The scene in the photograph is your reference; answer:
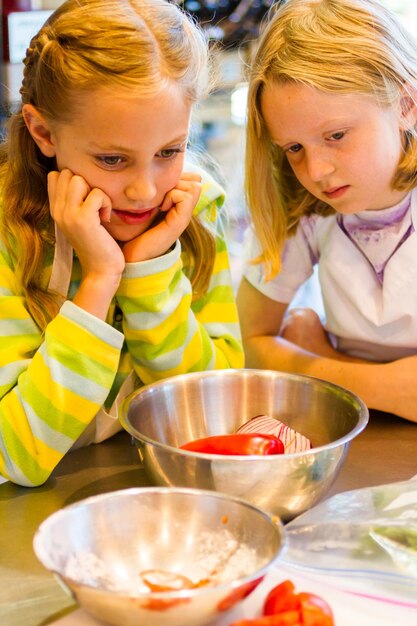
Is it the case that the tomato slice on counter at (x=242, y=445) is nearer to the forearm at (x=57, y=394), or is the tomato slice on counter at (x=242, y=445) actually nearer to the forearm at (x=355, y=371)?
the forearm at (x=57, y=394)

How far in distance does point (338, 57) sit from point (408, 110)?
153mm

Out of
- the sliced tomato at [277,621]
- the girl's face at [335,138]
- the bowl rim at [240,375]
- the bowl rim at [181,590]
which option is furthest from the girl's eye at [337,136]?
the sliced tomato at [277,621]

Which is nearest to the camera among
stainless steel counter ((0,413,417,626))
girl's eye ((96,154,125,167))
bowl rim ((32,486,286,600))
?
bowl rim ((32,486,286,600))

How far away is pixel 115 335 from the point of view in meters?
1.15

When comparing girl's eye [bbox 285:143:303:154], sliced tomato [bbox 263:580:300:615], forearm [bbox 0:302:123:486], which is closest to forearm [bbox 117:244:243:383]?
forearm [bbox 0:302:123:486]

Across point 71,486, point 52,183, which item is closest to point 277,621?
point 71,486

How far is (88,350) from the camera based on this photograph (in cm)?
114

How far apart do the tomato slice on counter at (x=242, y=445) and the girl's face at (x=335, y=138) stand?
0.41 meters

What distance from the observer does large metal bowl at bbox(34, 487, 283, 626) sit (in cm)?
Answer: 83

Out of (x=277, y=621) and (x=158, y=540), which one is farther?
(x=158, y=540)

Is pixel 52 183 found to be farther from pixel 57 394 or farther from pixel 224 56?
pixel 224 56

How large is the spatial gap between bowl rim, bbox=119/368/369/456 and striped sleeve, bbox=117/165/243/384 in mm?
75

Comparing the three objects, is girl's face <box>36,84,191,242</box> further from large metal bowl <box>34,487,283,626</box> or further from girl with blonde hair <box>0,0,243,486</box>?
large metal bowl <box>34,487,283,626</box>

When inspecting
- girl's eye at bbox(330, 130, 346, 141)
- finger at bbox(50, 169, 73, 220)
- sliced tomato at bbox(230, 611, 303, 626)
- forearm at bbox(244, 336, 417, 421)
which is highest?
girl's eye at bbox(330, 130, 346, 141)
